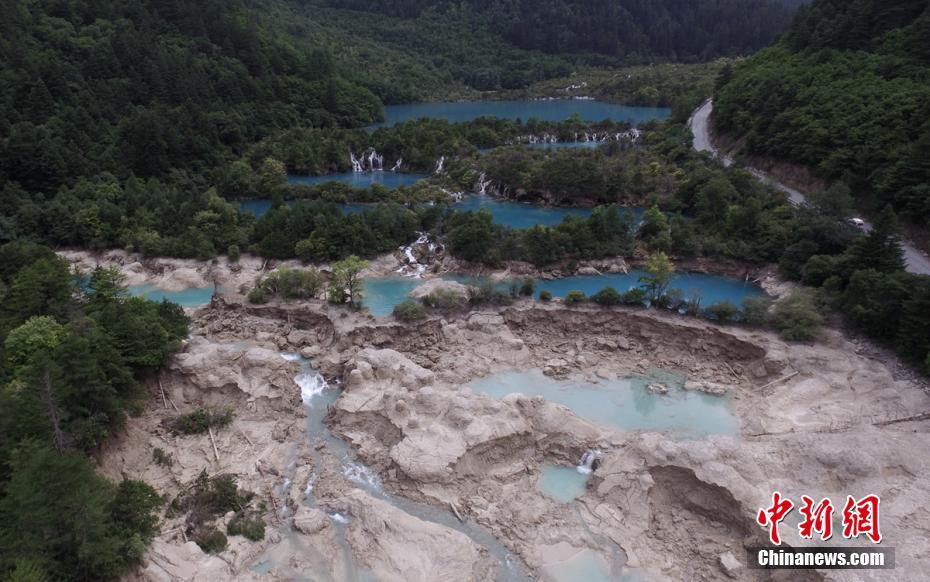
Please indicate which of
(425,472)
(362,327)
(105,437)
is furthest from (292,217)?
(425,472)

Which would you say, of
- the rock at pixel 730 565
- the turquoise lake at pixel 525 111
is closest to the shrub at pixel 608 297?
the rock at pixel 730 565

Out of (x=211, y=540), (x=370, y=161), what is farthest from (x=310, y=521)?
(x=370, y=161)

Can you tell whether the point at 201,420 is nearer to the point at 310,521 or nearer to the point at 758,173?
the point at 310,521

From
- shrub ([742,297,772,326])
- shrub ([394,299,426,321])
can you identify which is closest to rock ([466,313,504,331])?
shrub ([394,299,426,321])

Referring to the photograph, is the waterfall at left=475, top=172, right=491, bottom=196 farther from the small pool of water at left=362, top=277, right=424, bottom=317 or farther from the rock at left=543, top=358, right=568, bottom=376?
the rock at left=543, top=358, right=568, bottom=376

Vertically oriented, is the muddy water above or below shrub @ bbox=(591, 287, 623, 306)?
below
